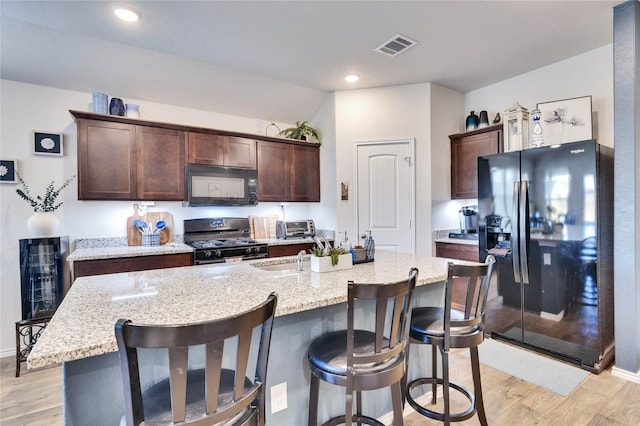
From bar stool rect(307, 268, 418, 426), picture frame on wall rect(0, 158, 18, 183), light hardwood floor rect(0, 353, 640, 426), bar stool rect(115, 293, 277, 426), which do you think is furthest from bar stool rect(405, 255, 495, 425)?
picture frame on wall rect(0, 158, 18, 183)

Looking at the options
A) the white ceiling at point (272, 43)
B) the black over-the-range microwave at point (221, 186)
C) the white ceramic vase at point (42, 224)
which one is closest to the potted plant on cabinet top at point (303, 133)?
the white ceiling at point (272, 43)

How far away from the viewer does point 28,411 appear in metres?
2.12

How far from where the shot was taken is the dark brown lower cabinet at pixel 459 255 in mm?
3518

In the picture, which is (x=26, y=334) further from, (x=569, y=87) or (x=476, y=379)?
(x=569, y=87)

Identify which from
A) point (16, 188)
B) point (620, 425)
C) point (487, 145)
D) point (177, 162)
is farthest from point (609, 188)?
point (16, 188)

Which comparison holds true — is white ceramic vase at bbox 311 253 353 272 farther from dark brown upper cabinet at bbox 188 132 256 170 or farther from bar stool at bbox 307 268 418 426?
dark brown upper cabinet at bbox 188 132 256 170

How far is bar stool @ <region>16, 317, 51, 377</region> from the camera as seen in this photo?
8.63ft

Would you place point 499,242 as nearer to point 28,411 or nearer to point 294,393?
point 294,393

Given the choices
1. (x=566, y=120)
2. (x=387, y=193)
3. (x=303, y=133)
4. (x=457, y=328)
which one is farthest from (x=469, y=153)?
(x=457, y=328)

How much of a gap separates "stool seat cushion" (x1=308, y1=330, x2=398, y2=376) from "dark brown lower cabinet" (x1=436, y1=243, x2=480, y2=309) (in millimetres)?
2389

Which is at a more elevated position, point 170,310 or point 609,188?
point 609,188

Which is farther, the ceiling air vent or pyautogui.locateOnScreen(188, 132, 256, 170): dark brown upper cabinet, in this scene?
pyautogui.locateOnScreen(188, 132, 256, 170): dark brown upper cabinet

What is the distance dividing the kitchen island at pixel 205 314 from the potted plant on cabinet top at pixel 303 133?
2544 mm

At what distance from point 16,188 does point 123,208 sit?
887 mm
